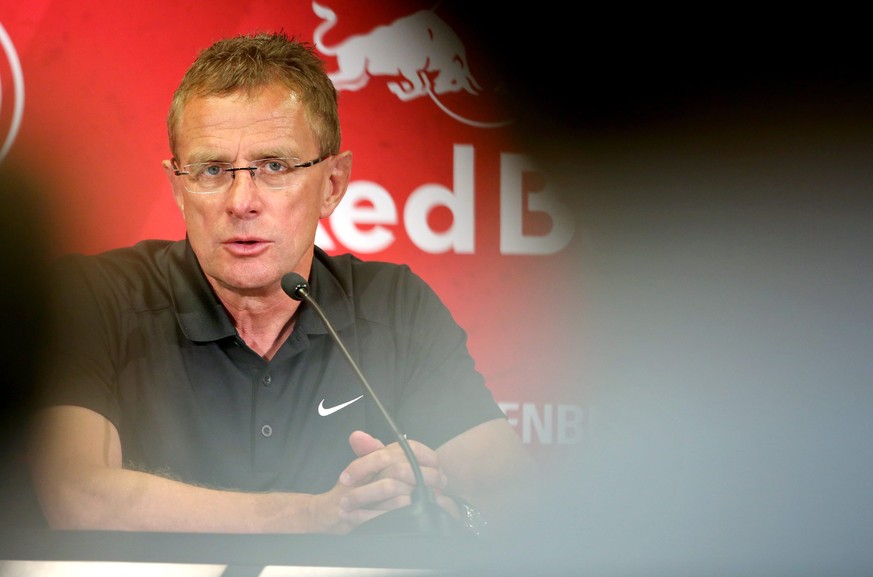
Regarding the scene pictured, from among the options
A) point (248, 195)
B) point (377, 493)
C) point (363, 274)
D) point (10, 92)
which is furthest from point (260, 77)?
point (377, 493)

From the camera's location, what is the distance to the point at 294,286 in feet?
4.28

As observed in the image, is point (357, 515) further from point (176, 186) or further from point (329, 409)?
point (176, 186)

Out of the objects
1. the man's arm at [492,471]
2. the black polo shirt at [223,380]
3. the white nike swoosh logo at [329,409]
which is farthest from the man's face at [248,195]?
the man's arm at [492,471]

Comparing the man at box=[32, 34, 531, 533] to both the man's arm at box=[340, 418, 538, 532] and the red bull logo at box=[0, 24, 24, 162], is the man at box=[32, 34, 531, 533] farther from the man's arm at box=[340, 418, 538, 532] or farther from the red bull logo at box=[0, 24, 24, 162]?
the red bull logo at box=[0, 24, 24, 162]

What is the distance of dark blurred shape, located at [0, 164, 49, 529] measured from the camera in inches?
63.1

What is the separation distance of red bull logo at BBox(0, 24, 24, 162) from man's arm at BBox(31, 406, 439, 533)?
0.78 m

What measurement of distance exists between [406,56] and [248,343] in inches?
31.6

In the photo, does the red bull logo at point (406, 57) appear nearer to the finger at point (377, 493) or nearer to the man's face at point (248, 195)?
the man's face at point (248, 195)

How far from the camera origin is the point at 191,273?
5.66 ft

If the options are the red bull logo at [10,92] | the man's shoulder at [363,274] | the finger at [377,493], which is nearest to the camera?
the finger at [377,493]

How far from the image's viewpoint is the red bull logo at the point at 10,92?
6.53 feet

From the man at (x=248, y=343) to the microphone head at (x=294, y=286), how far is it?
34 centimetres

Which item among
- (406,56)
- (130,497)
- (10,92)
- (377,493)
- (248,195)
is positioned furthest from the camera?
(406,56)

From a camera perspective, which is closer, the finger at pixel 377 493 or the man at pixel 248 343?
the finger at pixel 377 493
